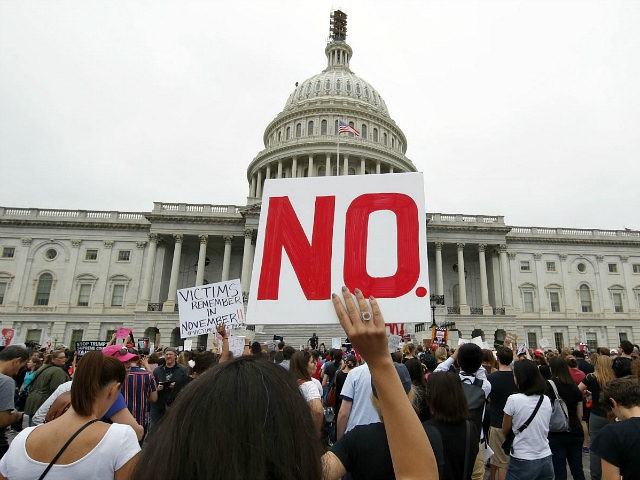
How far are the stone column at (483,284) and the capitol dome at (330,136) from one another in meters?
17.5

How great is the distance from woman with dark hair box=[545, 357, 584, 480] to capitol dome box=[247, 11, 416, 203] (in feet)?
142

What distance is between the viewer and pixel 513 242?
48.0m

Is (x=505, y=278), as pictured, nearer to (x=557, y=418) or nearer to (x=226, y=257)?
(x=226, y=257)

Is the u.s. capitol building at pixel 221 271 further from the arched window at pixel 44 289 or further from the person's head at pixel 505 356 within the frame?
the person's head at pixel 505 356

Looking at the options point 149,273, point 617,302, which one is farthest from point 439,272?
point 149,273

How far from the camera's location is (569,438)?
240 inches

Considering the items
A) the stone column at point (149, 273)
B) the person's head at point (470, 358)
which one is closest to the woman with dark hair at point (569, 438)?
the person's head at point (470, 358)

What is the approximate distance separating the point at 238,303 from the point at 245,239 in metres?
35.3

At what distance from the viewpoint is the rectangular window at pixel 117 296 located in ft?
145

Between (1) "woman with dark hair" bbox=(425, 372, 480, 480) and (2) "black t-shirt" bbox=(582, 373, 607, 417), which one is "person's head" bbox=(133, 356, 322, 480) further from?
(2) "black t-shirt" bbox=(582, 373, 607, 417)

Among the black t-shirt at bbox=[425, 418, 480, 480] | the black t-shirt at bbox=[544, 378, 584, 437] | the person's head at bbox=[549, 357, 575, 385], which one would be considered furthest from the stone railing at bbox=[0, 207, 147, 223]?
the black t-shirt at bbox=[425, 418, 480, 480]

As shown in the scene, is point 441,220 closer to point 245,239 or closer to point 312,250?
point 245,239

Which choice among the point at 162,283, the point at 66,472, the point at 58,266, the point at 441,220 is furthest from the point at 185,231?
the point at 66,472

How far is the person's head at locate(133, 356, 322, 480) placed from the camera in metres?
1.19
